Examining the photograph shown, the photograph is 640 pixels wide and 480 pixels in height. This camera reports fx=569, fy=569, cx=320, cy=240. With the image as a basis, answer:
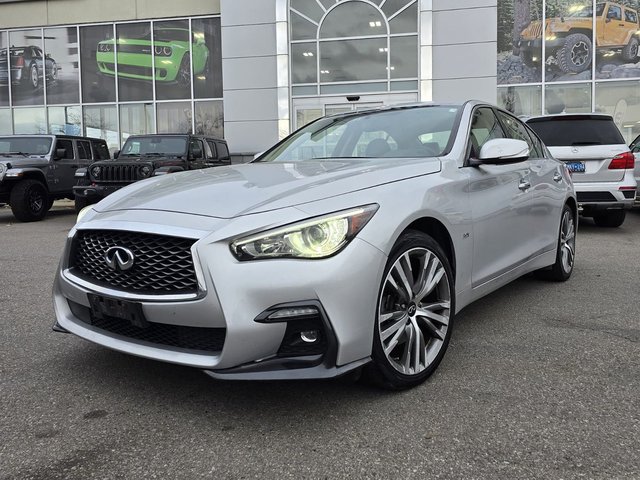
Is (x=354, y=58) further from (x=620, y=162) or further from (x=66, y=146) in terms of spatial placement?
(x=620, y=162)

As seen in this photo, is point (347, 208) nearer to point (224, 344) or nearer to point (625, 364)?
point (224, 344)

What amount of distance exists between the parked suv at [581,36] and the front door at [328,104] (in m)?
3.69

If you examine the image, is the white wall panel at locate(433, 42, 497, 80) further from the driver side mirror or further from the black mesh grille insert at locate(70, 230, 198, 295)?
the black mesh grille insert at locate(70, 230, 198, 295)

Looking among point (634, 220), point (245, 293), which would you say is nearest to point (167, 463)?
point (245, 293)

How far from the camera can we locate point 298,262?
2369 millimetres

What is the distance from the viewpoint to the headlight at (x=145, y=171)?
9.88 metres

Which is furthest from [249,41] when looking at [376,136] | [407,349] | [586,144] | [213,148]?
[407,349]

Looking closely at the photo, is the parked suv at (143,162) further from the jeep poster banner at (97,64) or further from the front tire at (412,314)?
the jeep poster banner at (97,64)

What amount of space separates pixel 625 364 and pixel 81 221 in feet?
10.2

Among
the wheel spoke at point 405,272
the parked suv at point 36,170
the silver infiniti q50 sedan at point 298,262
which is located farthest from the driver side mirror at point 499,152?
the parked suv at point 36,170

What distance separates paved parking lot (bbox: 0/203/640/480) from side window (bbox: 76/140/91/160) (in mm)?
10228

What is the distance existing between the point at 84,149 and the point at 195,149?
13.1 ft

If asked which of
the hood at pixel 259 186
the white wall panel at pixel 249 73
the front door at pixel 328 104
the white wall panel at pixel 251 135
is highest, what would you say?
the white wall panel at pixel 249 73

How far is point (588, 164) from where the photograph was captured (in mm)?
8102
